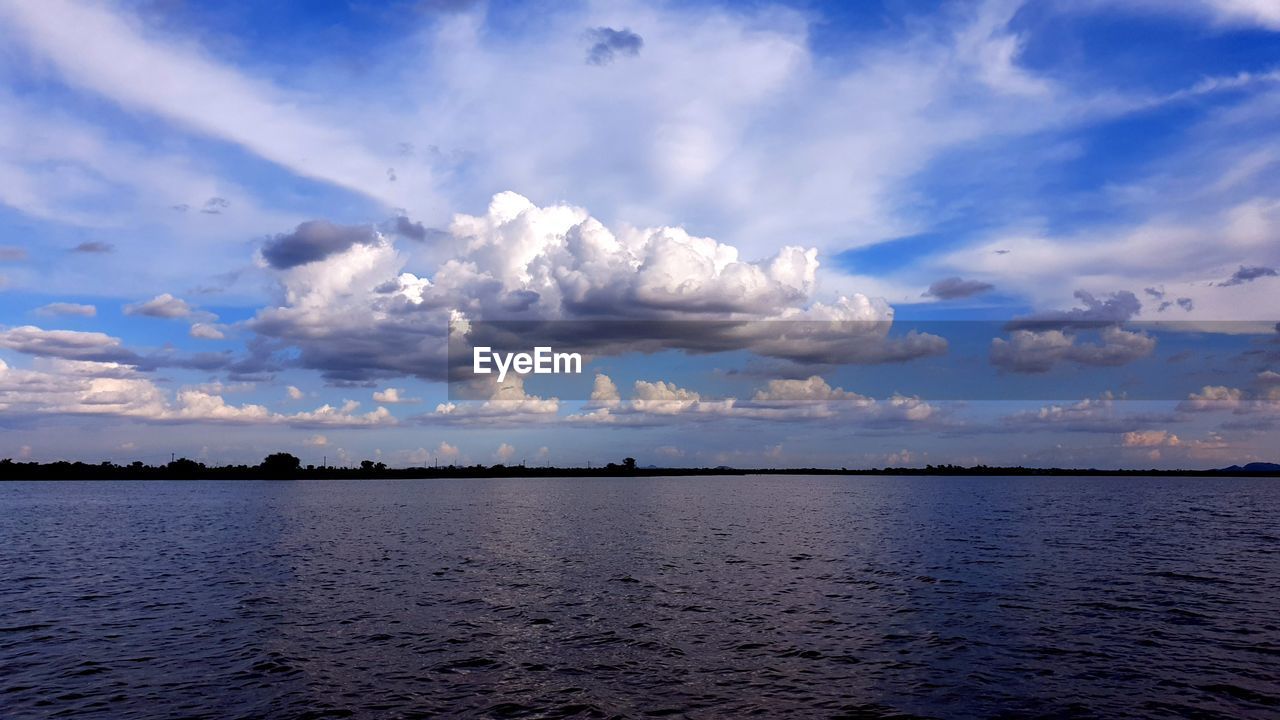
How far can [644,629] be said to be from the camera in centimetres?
3700

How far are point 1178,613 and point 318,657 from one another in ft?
140

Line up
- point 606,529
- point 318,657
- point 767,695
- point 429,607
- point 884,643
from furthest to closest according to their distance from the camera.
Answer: point 606,529 → point 429,607 → point 884,643 → point 318,657 → point 767,695

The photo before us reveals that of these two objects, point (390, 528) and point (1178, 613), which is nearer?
point (1178, 613)

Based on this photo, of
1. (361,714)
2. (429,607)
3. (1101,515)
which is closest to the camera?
(361,714)

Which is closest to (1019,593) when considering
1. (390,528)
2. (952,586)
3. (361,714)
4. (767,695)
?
(952,586)

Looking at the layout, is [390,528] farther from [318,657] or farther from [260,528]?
[318,657]

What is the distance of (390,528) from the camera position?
95812mm

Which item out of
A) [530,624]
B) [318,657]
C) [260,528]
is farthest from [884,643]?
[260,528]

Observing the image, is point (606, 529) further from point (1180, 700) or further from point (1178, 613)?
point (1180, 700)

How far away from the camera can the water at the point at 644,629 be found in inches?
1043

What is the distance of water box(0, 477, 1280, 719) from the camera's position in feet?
86.9

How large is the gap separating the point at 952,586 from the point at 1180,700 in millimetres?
23167

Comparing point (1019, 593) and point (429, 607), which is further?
point (1019, 593)

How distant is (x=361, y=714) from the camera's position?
2488cm
